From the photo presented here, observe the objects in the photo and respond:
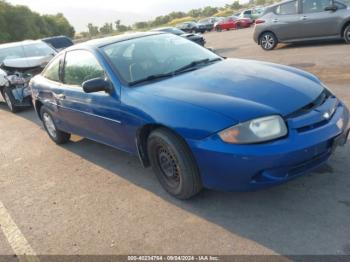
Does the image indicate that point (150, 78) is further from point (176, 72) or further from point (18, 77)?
point (18, 77)

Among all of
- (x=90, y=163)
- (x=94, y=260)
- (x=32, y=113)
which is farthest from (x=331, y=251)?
(x=32, y=113)

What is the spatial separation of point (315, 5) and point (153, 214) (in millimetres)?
10282

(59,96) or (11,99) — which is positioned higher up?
(59,96)

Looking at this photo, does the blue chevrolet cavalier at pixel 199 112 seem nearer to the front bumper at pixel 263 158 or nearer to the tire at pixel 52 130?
the front bumper at pixel 263 158

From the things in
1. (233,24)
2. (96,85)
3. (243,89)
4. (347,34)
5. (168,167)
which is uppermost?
(96,85)

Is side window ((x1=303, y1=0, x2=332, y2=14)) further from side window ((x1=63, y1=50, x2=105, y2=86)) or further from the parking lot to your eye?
side window ((x1=63, y1=50, x2=105, y2=86))

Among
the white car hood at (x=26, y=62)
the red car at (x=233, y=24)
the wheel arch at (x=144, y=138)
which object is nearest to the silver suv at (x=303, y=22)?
the white car hood at (x=26, y=62)

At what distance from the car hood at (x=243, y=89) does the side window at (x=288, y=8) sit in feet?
29.0

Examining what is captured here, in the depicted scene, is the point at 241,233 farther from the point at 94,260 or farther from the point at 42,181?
the point at 42,181

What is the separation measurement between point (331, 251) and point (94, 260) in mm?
1832

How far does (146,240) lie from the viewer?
11.0 feet

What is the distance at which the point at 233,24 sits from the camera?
36.0 meters

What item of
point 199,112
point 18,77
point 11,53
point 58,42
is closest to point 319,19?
point 18,77

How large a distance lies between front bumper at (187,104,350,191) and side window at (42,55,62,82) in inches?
114
